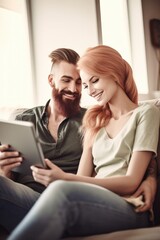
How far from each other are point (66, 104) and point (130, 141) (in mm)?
505

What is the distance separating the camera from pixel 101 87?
1.41 meters

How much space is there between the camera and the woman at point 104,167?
922 mm

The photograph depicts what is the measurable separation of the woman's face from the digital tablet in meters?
0.35

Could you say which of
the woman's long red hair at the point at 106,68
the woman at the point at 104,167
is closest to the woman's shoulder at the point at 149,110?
the woman at the point at 104,167

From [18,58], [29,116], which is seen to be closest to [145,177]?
[29,116]

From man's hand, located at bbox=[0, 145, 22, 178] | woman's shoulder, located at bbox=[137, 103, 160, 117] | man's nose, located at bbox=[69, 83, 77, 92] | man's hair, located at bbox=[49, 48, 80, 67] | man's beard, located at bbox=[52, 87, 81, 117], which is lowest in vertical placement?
man's hand, located at bbox=[0, 145, 22, 178]

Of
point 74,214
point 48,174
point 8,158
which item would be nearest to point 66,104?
point 8,158

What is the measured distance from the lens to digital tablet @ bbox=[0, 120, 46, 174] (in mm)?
1142

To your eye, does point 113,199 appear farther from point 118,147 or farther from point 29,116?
point 29,116

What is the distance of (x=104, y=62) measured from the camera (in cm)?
140

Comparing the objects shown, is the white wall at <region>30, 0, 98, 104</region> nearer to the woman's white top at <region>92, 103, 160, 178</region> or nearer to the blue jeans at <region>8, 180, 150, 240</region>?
the woman's white top at <region>92, 103, 160, 178</region>

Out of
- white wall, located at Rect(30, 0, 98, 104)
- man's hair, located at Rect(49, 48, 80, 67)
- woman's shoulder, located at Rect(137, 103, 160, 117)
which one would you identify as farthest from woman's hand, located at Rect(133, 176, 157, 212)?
white wall, located at Rect(30, 0, 98, 104)

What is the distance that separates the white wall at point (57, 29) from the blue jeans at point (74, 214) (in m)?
1.83

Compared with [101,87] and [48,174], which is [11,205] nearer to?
[48,174]
